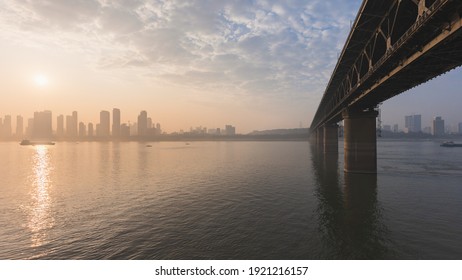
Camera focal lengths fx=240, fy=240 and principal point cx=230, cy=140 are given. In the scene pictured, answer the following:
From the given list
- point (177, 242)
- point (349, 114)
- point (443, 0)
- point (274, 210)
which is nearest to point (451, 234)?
point (274, 210)

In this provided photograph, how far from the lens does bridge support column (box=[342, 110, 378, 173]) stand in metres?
41.8

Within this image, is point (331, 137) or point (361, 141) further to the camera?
point (331, 137)

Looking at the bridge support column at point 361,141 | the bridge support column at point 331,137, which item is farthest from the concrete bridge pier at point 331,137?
the bridge support column at point 361,141

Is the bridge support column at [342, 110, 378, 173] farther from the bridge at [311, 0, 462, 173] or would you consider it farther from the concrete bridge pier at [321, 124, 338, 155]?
the concrete bridge pier at [321, 124, 338, 155]

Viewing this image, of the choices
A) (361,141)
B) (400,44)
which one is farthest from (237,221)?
(361,141)

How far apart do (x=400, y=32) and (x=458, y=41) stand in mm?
7271

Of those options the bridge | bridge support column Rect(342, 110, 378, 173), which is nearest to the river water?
bridge support column Rect(342, 110, 378, 173)

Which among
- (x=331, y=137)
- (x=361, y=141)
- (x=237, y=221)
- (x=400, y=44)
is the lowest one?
(x=237, y=221)

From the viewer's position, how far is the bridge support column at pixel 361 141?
137 ft

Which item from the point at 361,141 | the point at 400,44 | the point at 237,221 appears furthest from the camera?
the point at 361,141

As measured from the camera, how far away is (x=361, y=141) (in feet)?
138

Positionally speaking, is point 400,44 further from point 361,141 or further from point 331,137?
point 331,137

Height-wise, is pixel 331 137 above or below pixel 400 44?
below

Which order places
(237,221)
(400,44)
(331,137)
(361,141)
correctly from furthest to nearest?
Result: 1. (331,137)
2. (361,141)
3. (237,221)
4. (400,44)
